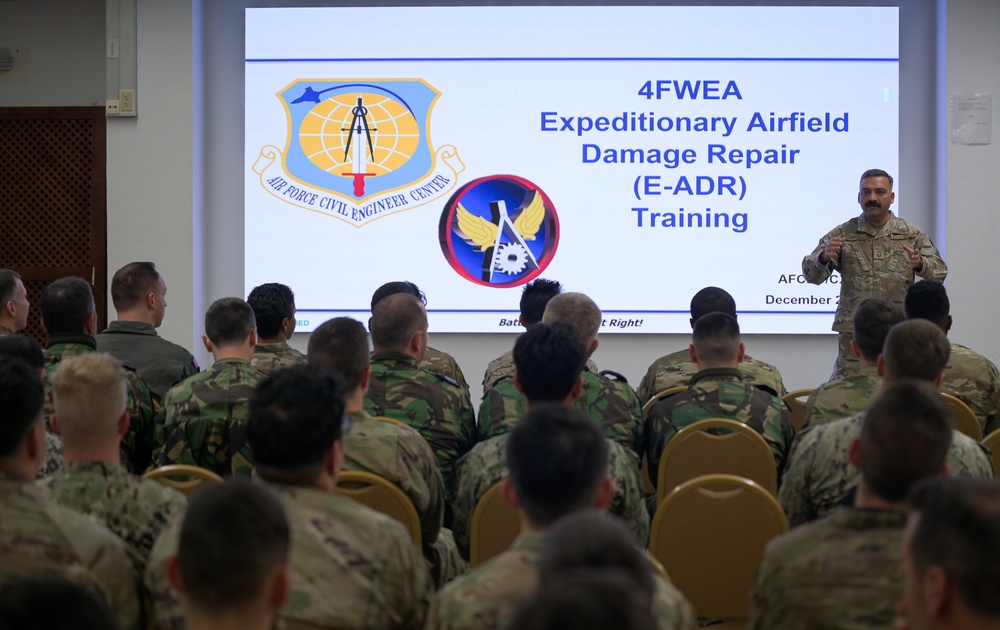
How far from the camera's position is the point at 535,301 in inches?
196

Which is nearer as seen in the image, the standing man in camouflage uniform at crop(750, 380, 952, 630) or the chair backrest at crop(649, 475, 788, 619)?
the standing man in camouflage uniform at crop(750, 380, 952, 630)

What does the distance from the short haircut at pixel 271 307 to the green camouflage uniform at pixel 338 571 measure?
98.9 inches

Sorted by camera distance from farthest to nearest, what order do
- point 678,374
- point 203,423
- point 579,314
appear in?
1. point 678,374
2. point 579,314
3. point 203,423

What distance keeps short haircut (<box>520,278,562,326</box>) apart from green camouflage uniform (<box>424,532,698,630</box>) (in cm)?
327

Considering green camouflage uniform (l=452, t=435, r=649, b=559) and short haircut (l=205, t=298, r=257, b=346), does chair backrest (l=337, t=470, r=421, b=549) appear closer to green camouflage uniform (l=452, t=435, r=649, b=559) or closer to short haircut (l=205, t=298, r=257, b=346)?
green camouflage uniform (l=452, t=435, r=649, b=559)

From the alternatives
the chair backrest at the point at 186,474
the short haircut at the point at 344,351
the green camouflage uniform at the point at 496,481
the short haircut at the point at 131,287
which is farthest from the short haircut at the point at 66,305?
the green camouflage uniform at the point at 496,481

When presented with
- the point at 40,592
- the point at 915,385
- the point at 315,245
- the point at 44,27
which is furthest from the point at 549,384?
the point at 44,27

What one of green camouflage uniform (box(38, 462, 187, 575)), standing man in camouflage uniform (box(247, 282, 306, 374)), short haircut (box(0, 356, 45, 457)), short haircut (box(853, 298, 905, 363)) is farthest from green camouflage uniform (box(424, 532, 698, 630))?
standing man in camouflage uniform (box(247, 282, 306, 374))

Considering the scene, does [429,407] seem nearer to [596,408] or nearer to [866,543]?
[596,408]

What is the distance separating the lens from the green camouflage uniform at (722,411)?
135 inches

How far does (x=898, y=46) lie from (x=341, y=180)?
3.81 meters

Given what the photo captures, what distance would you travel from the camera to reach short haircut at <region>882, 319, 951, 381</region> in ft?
9.70

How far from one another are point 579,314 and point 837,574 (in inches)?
91.4

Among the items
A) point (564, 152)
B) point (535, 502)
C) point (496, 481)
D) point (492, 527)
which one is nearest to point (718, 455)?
point (496, 481)
